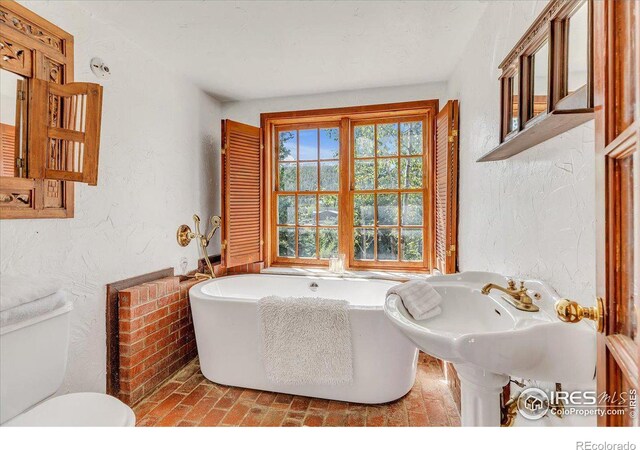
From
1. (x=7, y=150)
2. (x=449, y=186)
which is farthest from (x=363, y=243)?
(x=7, y=150)

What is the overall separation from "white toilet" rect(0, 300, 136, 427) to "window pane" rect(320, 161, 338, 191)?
2.38 m

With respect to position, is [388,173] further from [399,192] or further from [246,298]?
[246,298]

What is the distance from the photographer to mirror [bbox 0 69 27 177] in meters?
1.49

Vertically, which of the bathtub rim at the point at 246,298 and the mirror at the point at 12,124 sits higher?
the mirror at the point at 12,124

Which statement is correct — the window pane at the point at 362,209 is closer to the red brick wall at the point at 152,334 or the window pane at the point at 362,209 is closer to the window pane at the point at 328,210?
the window pane at the point at 328,210

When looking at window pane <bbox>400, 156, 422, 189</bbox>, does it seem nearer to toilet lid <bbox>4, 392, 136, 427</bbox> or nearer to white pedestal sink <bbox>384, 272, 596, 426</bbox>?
white pedestal sink <bbox>384, 272, 596, 426</bbox>

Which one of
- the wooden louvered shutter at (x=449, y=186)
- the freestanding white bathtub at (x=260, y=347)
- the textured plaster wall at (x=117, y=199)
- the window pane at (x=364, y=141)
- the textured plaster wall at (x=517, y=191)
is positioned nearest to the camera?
the textured plaster wall at (x=517, y=191)

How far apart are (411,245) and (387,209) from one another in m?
0.43

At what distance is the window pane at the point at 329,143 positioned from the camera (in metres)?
3.29

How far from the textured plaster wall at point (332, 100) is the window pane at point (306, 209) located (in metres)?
0.94

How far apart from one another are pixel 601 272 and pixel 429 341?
545 millimetres

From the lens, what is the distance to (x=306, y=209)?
3404 mm

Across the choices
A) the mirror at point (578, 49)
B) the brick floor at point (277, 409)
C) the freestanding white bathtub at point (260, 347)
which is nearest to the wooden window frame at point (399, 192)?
the freestanding white bathtub at point (260, 347)

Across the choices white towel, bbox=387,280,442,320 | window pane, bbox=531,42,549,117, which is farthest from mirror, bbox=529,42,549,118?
white towel, bbox=387,280,442,320
